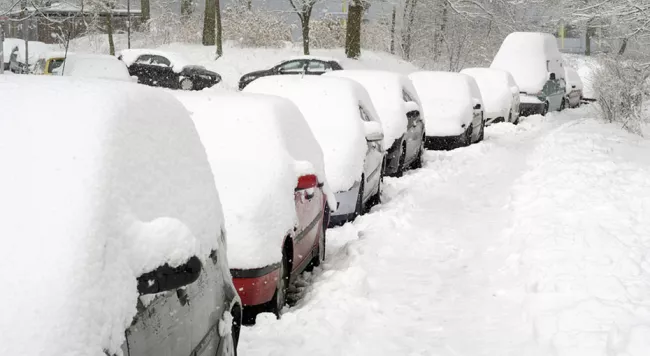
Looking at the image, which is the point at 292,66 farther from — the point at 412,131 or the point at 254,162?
the point at 254,162

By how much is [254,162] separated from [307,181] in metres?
0.47

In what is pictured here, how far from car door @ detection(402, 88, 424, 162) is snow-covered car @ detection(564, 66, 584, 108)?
18.2m

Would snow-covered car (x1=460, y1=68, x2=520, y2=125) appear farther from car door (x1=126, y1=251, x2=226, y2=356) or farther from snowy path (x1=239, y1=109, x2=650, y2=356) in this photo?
car door (x1=126, y1=251, x2=226, y2=356)

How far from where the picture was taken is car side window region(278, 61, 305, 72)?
25.0 meters

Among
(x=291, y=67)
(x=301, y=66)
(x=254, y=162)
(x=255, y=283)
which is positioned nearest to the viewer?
(x=255, y=283)

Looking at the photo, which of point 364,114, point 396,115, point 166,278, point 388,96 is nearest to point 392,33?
point 388,96

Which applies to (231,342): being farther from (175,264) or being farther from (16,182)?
(16,182)

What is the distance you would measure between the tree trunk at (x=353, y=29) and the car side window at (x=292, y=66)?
7784 mm

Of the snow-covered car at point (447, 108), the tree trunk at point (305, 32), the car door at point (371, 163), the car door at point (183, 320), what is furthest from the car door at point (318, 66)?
the car door at point (183, 320)

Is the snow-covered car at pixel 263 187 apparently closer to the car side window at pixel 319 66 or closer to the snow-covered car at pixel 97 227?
the snow-covered car at pixel 97 227

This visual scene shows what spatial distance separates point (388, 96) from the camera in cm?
1286

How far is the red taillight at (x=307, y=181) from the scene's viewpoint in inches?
248

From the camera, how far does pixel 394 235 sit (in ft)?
28.8

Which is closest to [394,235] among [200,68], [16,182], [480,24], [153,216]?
[153,216]
